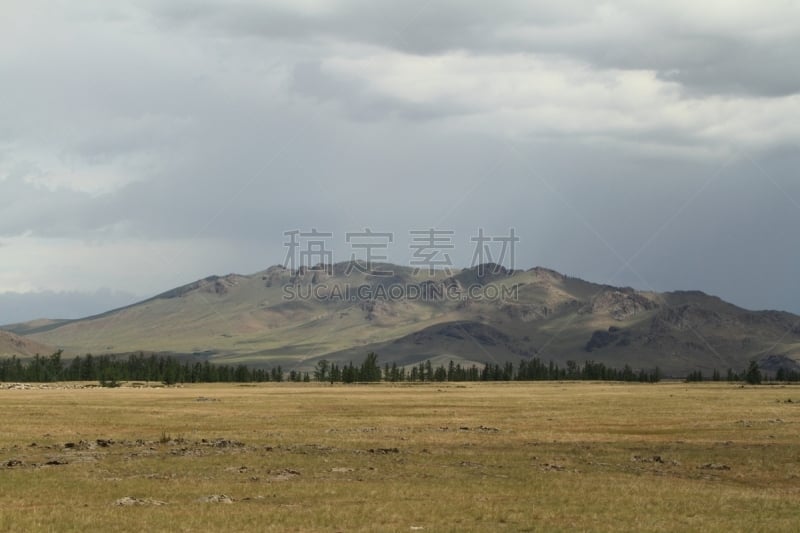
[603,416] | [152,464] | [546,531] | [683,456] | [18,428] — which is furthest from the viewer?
[603,416]

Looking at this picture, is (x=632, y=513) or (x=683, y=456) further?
(x=683, y=456)

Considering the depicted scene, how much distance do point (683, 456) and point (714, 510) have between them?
16485 mm

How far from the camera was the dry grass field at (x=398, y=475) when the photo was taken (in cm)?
2756

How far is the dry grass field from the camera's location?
27.6 meters

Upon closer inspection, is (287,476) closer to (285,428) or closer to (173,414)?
(285,428)

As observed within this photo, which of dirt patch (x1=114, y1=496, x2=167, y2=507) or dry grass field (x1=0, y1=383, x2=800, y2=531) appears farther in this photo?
dirt patch (x1=114, y1=496, x2=167, y2=507)

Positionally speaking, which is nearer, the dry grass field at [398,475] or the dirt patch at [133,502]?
the dry grass field at [398,475]

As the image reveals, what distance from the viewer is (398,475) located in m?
38.1

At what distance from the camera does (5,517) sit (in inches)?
1061

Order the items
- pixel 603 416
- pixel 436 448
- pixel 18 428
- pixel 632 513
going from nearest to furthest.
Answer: pixel 632 513, pixel 436 448, pixel 18 428, pixel 603 416

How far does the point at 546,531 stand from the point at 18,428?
4489 centimetres

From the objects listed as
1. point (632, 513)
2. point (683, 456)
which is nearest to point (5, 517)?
point (632, 513)

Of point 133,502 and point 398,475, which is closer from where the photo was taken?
point 133,502

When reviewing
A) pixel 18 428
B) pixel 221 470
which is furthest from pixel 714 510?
pixel 18 428
